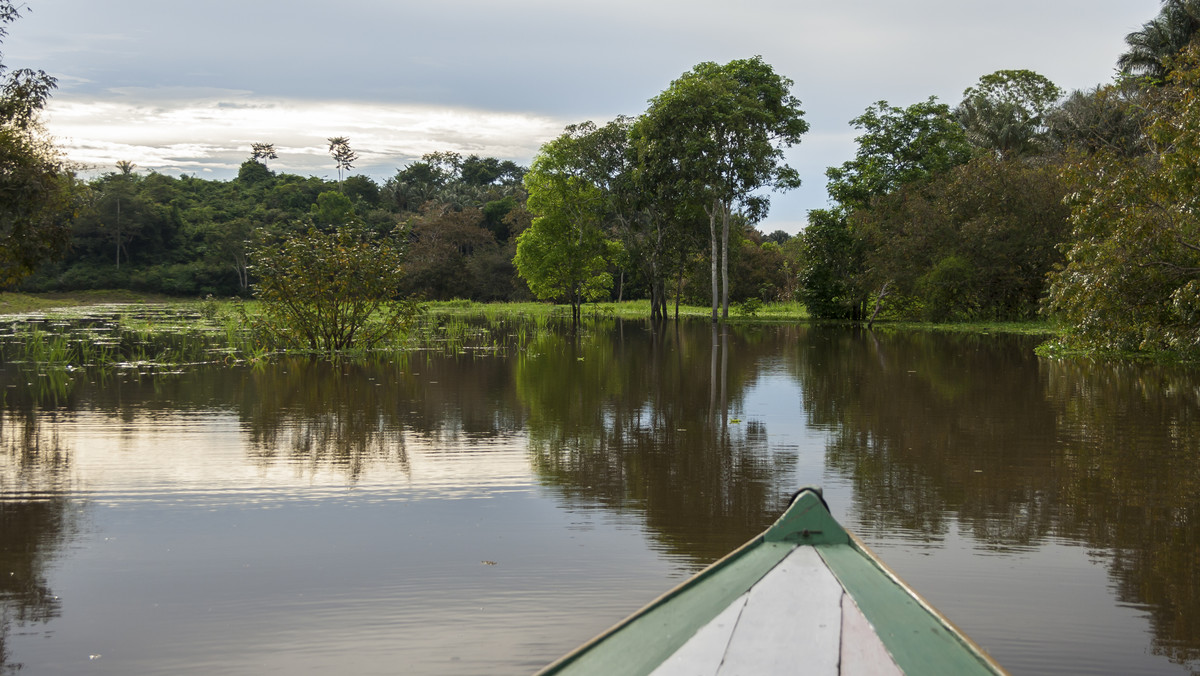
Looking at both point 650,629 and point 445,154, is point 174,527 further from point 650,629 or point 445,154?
point 445,154

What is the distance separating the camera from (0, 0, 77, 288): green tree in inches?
728

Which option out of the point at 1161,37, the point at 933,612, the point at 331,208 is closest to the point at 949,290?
the point at 1161,37

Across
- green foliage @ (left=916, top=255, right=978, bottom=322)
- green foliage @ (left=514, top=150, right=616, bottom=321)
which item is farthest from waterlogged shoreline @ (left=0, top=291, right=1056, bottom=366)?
green foliage @ (left=514, top=150, right=616, bottom=321)

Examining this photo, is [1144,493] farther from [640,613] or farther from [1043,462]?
[640,613]

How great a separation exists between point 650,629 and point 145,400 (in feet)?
38.8

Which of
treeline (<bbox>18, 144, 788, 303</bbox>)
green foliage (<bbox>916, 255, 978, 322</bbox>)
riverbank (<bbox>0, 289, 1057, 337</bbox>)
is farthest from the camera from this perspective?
treeline (<bbox>18, 144, 788, 303</bbox>)

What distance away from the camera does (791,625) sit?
263cm

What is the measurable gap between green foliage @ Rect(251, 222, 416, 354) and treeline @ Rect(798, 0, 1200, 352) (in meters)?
13.8

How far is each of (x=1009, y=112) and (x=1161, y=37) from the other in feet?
28.2

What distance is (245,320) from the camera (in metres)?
19.7

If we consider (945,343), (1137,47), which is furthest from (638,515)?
(1137,47)

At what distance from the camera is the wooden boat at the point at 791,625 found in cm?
248

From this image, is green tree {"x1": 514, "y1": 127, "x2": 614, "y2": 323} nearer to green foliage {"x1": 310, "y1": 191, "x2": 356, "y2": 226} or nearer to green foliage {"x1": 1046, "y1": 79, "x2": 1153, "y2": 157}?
green foliage {"x1": 1046, "y1": 79, "x2": 1153, "y2": 157}

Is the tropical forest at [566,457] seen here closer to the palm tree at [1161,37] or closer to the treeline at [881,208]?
the treeline at [881,208]
